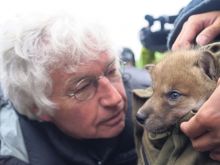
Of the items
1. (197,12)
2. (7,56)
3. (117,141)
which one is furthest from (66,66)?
(197,12)

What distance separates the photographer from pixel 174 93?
154cm

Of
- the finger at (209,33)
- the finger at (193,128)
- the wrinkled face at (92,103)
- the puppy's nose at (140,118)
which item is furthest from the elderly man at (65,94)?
the finger at (193,128)

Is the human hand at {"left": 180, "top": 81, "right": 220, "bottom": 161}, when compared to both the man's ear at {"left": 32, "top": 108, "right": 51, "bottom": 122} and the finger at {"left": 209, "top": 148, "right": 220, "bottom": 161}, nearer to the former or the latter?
the finger at {"left": 209, "top": 148, "right": 220, "bottom": 161}

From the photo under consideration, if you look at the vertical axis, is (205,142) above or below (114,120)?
above

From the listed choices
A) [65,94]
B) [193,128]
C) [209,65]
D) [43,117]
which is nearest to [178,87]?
[209,65]

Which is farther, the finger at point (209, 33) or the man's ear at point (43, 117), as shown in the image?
the man's ear at point (43, 117)

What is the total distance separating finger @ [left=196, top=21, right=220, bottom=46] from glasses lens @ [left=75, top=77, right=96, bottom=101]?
40 centimetres

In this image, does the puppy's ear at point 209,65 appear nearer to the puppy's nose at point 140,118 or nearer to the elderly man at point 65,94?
the puppy's nose at point 140,118

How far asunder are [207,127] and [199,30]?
0.49 metres

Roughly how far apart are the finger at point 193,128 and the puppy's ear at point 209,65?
21 cm

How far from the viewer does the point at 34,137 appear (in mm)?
1875

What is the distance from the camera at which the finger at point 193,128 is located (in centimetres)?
124

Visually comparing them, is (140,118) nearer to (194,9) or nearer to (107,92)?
(107,92)

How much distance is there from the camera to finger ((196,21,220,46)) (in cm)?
156
